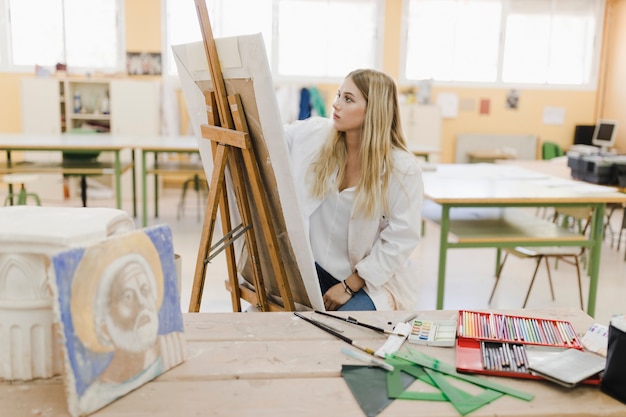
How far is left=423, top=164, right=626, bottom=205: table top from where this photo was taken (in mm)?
3111

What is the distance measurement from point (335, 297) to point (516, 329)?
83cm

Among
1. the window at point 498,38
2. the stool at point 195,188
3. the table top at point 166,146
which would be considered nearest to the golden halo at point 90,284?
Answer: the table top at point 166,146

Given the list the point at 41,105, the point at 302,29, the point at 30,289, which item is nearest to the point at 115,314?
the point at 30,289

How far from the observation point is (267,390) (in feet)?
3.80

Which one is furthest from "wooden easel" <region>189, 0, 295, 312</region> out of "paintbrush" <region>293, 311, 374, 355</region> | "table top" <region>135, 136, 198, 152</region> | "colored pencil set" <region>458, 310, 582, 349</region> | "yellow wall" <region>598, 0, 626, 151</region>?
"yellow wall" <region>598, 0, 626, 151</region>

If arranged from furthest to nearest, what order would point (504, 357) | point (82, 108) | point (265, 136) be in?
point (82, 108), point (265, 136), point (504, 357)

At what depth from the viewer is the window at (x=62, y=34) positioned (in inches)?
285

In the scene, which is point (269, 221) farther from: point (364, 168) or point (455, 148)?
point (455, 148)

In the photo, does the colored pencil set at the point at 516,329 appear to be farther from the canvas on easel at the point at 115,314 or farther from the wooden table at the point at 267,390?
the canvas on easel at the point at 115,314

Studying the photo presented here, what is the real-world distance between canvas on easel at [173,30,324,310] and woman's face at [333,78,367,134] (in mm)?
413

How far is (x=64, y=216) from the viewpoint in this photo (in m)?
1.22

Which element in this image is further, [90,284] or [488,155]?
[488,155]

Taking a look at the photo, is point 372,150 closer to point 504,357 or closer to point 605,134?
point 504,357

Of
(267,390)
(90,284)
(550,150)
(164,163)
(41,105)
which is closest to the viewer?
(90,284)
